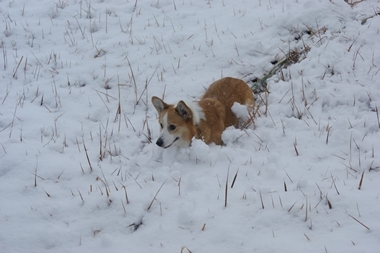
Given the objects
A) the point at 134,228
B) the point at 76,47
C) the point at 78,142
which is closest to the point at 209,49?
the point at 76,47

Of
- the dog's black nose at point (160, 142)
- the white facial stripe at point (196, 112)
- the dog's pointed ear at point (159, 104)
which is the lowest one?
the dog's black nose at point (160, 142)

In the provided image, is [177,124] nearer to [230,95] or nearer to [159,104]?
[159,104]

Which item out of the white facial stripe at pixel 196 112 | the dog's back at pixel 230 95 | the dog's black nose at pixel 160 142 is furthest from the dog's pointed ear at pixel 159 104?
the dog's back at pixel 230 95

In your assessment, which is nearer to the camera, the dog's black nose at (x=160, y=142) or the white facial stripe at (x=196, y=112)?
the dog's black nose at (x=160, y=142)

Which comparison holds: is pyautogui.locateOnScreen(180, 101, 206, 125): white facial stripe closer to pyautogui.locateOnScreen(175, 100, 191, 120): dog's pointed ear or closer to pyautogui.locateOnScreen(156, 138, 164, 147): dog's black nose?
pyautogui.locateOnScreen(175, 100, 191, 120): dog's pointed ear

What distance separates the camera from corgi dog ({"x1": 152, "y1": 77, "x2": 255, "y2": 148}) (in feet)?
15.8

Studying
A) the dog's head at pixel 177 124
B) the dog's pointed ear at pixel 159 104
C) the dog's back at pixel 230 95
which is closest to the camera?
the dog's head at pixel 177 124

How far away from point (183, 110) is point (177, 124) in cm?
22

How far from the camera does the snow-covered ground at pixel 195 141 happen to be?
3271 millimetres

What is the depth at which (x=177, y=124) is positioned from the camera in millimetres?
4832

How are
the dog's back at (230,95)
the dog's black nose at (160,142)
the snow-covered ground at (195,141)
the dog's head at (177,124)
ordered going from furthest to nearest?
1. the dog's back at (230,95)
2. the dog's head at (177,124)
3. the dog's black nose at (160,142)
4. the snow-covered ground at (195,141)

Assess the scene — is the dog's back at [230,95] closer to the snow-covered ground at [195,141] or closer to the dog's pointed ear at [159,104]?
the snow-covered ground at [195,141]

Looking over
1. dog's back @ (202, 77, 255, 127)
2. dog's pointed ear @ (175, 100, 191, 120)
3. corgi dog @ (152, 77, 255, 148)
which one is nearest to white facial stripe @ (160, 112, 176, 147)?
corgi dog @ (152, 77, 255, 148)

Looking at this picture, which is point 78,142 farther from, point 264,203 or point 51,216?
point 264,203
